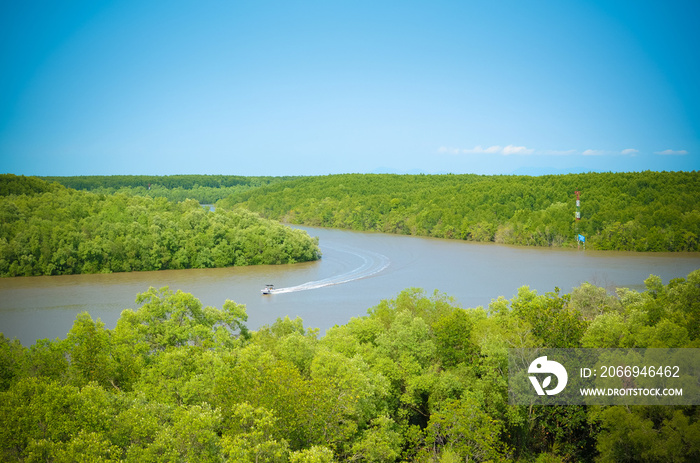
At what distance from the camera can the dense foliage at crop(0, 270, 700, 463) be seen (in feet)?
33.6

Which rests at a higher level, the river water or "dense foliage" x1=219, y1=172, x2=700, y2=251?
"dense foliage" x1=219, y1=172, x2=700, y2=251

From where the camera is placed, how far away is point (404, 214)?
80.1 metres

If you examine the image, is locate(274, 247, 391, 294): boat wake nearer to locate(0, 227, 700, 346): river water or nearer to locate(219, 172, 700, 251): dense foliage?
locate(0, 227, 700, 346): river water

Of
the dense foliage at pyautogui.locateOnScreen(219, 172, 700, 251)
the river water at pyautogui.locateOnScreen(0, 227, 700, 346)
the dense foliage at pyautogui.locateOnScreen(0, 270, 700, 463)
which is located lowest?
the river water at pyautogui.locateOnScreen(0, 227, 700, 346)

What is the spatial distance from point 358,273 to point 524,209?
33.4 meters

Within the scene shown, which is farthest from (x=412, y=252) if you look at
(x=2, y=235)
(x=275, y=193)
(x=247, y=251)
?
(x=275, y=193)

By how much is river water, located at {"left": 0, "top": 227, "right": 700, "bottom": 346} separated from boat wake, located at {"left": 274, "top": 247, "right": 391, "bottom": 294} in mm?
78

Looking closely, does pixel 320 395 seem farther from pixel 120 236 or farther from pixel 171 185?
pixel 171 185

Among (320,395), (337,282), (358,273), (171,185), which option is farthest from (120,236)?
(171,185)

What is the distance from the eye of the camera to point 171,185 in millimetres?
136000

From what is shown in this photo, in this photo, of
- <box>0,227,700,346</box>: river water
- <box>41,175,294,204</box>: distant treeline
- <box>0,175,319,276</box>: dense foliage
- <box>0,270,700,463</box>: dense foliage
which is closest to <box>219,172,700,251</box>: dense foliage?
<box>0,227,700,346</box>: river water

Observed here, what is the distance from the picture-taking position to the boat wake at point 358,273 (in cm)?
3878

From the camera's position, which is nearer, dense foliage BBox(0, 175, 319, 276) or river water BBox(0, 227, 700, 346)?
river water BBox(0, 227, 700, 346)

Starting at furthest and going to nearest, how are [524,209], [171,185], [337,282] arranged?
1. [171,185]
2. [524,209]
3. [337,282]
